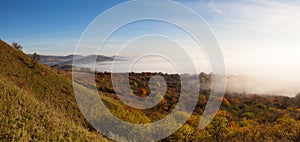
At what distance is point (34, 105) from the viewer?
30.0 meters

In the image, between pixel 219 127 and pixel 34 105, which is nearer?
pixel 34 105

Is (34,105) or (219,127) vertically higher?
(34,105)

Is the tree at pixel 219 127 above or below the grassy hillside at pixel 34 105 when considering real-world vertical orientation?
below

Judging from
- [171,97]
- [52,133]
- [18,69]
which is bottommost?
[171,97]

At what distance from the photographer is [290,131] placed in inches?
2189

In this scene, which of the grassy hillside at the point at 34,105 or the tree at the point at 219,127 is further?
the tree at the point at 219,127

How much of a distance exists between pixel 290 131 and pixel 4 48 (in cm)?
7152

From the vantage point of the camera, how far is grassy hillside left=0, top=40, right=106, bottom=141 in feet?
61.5

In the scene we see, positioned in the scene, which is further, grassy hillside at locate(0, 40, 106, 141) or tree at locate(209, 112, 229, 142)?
tree at locate(209, 112, 229, 142)

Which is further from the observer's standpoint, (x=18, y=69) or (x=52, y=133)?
(x=18, y=69)

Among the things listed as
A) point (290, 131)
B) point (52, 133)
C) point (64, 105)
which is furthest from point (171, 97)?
point (52, 133)

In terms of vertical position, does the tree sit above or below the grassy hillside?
below

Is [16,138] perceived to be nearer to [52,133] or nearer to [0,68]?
[52,133]

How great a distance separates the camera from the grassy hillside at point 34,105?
18.8 meters
